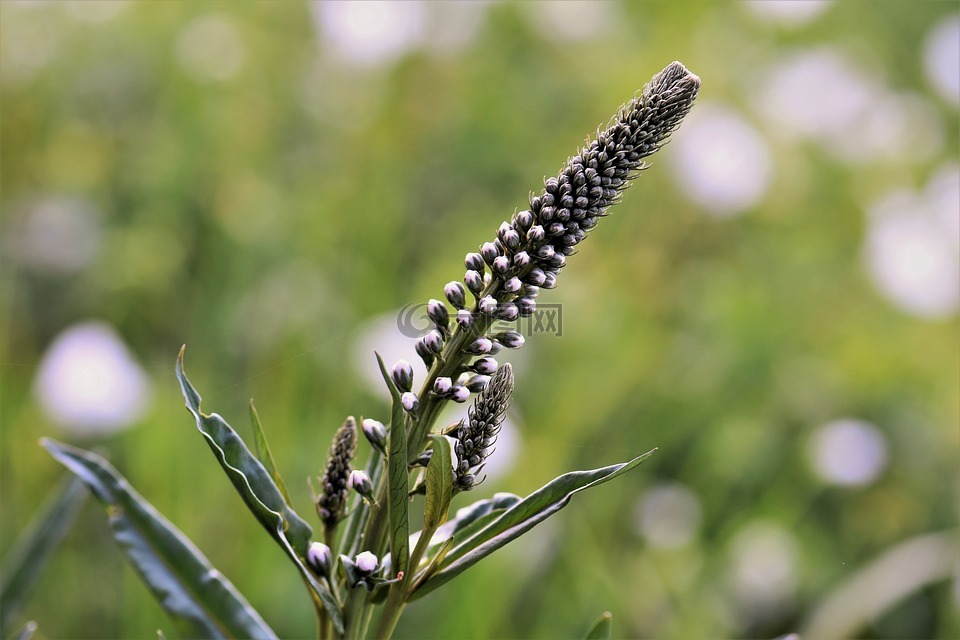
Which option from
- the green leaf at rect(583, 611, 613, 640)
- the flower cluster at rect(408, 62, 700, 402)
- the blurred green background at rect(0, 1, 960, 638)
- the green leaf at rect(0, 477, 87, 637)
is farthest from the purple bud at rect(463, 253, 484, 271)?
the blurred green background at rect(0, 1, 960, 638)

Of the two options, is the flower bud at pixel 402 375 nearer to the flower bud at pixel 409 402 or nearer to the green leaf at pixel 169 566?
the flower bud at pixel 409 402

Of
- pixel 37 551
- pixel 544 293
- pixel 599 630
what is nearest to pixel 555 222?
pixel 599 630

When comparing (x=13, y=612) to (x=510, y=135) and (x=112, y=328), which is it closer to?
(x=112, y=328)

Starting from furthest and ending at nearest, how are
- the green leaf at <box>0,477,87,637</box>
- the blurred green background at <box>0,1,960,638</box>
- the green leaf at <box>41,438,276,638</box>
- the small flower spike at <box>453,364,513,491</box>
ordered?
the blurred green background at <box>0,1,960,638</box> → the green leaf at <box>0,477,87,637</box> → the green leaf at <box>41,438,276,638</box> → the small flower spike at <box>453,364,513,491</box>

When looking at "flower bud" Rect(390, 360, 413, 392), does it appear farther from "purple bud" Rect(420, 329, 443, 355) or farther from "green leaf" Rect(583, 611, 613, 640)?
"green leaf" Rect(583, 611, 613, 640)

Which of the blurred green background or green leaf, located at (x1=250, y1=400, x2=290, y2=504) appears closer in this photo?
green leaf, located at (x1=250, y1=400, x2=290, y2=504)

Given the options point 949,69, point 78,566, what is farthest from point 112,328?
point 949,69
